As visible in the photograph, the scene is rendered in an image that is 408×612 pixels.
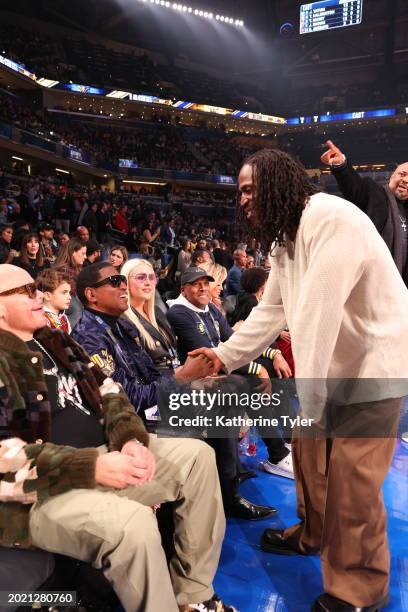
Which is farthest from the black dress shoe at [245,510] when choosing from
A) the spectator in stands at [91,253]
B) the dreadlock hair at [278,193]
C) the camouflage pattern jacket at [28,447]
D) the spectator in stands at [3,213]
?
the spectator in stands at [3,213]

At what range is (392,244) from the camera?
3.05 m

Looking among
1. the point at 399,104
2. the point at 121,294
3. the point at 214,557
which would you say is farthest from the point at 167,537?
the point at 399,104

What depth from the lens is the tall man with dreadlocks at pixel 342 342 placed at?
1.60m

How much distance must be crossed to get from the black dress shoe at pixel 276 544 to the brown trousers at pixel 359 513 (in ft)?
1.67

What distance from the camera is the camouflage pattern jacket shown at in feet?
4.81

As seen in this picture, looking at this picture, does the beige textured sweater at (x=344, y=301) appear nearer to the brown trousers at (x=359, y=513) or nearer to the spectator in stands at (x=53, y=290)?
the brown trousers at (x=359, y=513)

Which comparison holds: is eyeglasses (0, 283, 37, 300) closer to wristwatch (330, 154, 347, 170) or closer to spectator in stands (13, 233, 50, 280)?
wristwatch (330, 154, 347, 170)

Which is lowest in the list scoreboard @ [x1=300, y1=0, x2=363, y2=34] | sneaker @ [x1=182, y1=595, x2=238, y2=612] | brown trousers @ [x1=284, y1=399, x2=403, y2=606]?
sneaker @ [x1=182, y1=595, x2=238, y2=612]

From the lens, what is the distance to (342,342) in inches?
68.2

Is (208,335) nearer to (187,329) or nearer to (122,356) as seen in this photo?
(187,329)

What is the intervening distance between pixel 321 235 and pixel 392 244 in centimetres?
164

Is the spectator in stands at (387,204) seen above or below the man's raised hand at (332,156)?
below

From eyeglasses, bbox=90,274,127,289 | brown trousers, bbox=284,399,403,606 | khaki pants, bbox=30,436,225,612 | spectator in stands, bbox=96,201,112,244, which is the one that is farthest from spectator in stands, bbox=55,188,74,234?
brown trousers, bbox=284,399,403,606

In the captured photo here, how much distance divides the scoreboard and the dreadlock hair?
31075 mm
